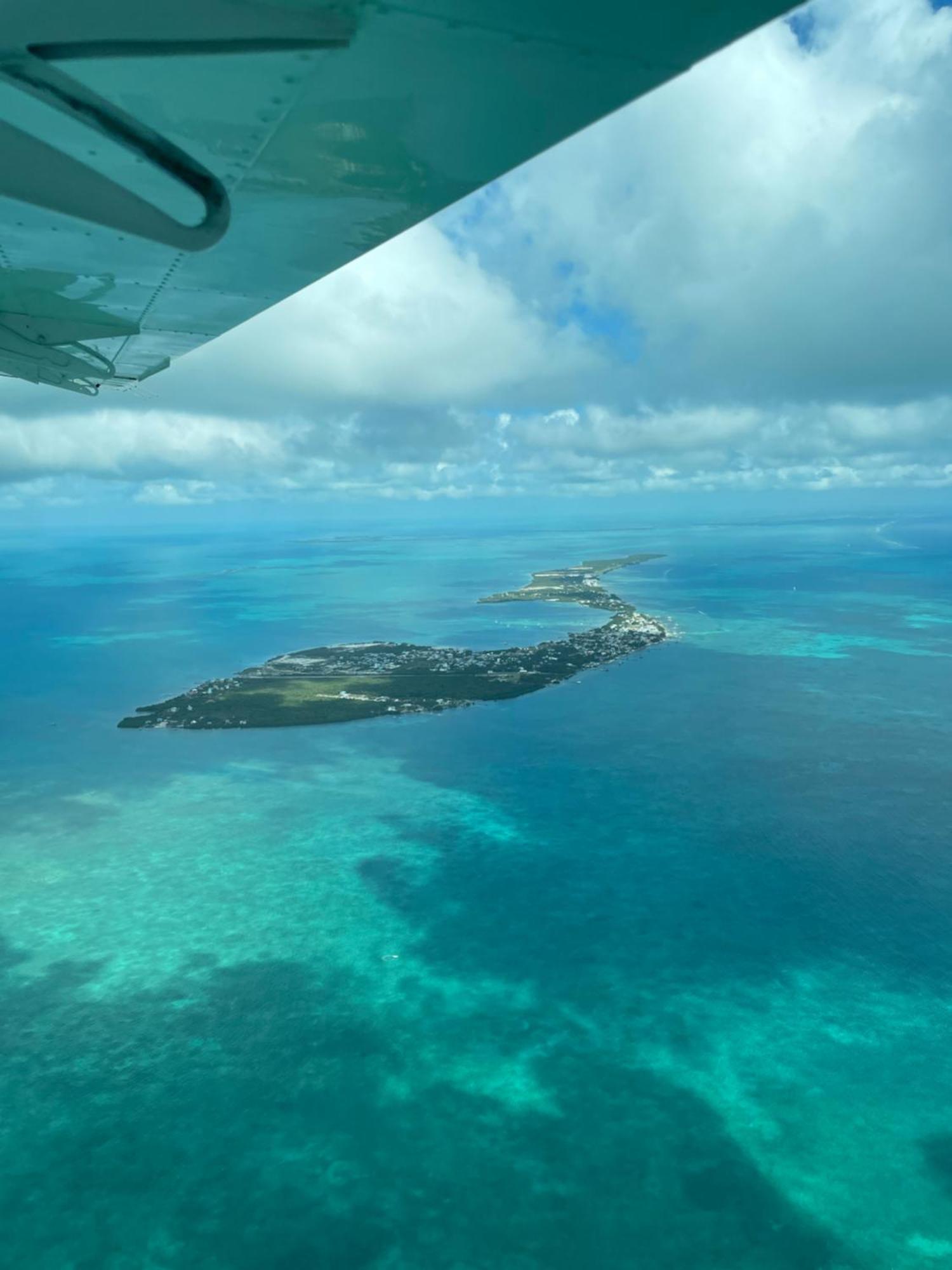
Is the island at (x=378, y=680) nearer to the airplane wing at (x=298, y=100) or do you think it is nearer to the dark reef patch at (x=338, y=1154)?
the dark reef patch at (x=338, y=1154)

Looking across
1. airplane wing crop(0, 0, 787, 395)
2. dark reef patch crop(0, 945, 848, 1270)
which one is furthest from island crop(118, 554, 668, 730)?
airplane wing crop(0, 0, 787, 395)

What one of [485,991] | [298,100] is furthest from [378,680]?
[298,100]

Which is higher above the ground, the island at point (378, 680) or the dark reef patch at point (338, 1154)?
the island at point (378, 680)

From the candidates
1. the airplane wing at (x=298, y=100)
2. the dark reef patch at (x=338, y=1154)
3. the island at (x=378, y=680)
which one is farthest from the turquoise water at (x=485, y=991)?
the airplane wing at (x=298, y=100)

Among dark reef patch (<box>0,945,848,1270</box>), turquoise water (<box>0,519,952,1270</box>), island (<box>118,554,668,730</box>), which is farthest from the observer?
island (<box>118,554,668,730</box>)

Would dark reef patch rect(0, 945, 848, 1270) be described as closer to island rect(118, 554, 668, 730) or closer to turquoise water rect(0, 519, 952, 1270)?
turquoise water rect(0, 519, 952, 1270)

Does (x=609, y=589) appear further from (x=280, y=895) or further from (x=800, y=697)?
(x=280, y=895)

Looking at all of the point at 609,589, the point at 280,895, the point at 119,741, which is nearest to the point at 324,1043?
the point at 280,895
